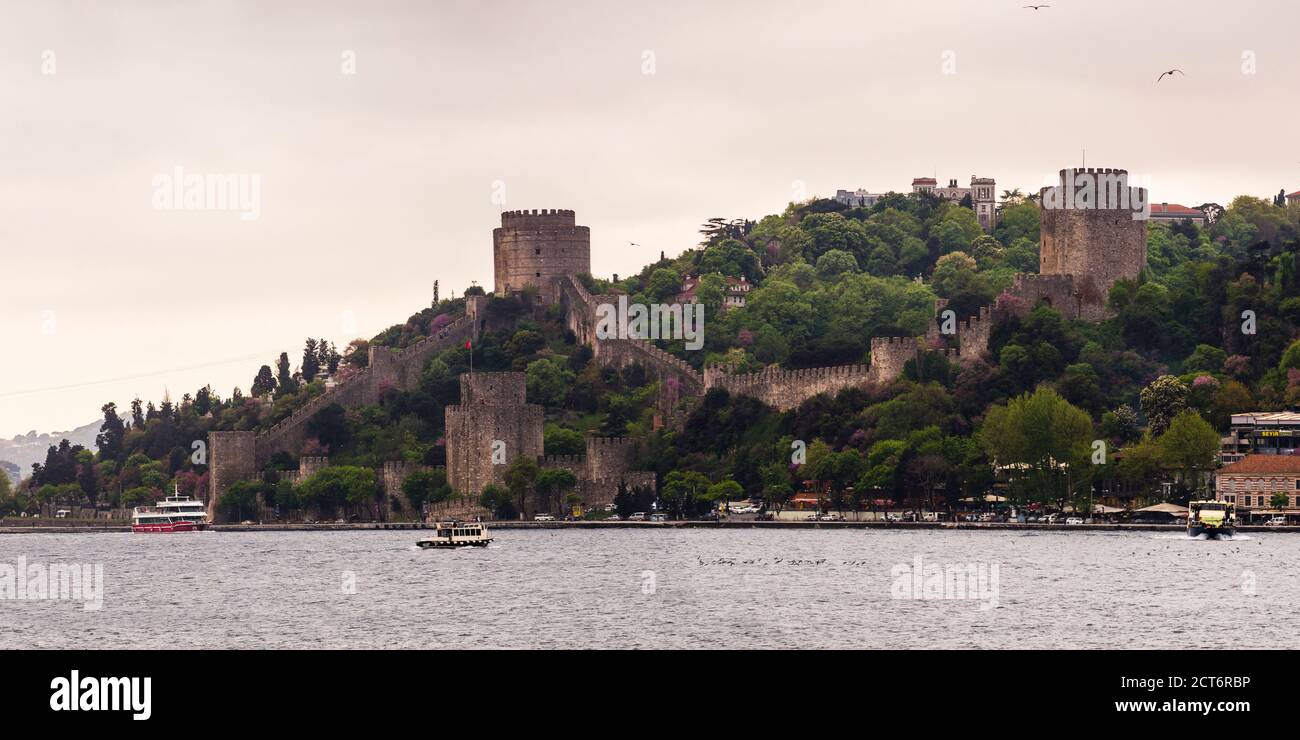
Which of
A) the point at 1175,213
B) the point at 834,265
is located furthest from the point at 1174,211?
the point at 834,265

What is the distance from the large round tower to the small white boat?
3572 centimetres

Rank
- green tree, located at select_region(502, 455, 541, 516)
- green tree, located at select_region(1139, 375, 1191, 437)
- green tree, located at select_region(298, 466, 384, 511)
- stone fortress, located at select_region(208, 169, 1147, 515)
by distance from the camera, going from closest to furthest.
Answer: green tree, located at select_region(1139, 375, 1191, 437), green tree, located at select_region(502, 455, 541, 516), stone fortress, located at select_region(208, 169, 1147, 515), green tree, located at select_region(298, 466, 384, 511)

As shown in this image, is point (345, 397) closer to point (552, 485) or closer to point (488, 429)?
point (488, 429)

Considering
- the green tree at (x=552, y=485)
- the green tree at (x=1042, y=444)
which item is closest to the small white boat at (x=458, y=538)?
the green tree at (x=552, y=485)

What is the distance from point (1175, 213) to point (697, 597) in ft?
349

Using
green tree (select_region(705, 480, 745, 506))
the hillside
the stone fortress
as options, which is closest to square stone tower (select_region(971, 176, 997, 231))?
the hillside

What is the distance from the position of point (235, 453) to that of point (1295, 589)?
206 ft

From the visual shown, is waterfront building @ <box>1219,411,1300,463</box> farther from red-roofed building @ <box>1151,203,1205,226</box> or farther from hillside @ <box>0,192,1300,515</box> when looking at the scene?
red-roofed building @ <box>1151,203,1205,226</box>

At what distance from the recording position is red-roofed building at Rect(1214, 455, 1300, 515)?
2901 inches

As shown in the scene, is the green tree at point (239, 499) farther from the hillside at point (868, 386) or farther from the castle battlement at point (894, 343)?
the castle battlement at point (894, 343)

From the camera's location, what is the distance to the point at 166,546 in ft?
272

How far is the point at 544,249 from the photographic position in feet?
358

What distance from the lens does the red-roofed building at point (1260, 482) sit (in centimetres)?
7369
